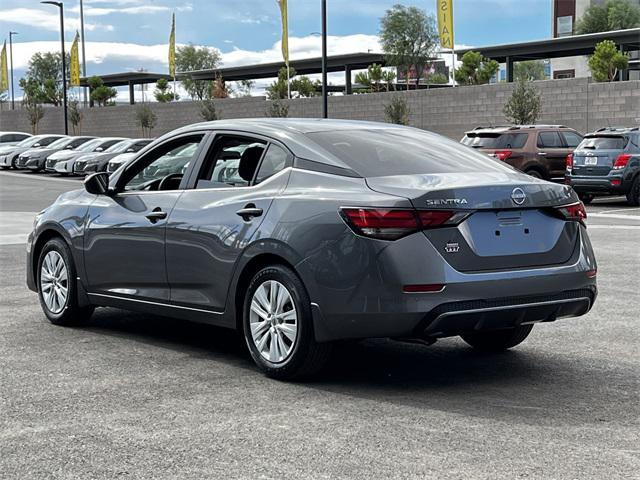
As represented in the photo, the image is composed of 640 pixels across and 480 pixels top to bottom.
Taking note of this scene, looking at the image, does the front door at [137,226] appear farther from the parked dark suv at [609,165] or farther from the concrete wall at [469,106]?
the concrete wall at [469,106]

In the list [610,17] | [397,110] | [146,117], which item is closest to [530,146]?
[397,110]

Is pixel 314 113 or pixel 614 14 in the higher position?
pixel 614 14

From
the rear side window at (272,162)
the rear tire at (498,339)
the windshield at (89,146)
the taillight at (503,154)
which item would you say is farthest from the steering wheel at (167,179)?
the windshield at (89,146)

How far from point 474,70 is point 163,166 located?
141 feet

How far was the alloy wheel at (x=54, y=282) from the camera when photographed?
804 cm

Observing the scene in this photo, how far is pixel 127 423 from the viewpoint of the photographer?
5195 millimetres

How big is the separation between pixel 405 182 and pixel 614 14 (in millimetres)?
79295

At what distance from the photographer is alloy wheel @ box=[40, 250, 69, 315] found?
8039 millimetres

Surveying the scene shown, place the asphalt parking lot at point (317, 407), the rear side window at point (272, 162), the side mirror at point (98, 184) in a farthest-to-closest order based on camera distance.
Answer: the side mirror at point (98, 184)
the rear side window at point (272, 162)
the asphalt parking lot at point (317, 407)

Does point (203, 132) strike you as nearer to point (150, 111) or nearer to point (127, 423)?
point (127, 423)


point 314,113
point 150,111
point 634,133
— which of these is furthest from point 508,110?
point 150,111

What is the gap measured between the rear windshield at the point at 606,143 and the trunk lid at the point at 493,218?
17636 mm

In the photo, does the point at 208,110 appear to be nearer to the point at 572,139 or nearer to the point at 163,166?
the point at 572,139

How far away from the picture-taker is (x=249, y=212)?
20.8ft
